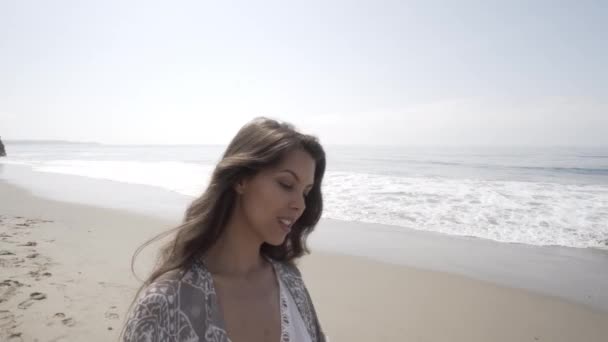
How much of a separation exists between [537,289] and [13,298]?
289 inches

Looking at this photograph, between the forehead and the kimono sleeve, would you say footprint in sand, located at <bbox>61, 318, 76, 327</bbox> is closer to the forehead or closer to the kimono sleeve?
the kimono sleeve

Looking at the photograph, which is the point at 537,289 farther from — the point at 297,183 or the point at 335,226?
the point at 297,183

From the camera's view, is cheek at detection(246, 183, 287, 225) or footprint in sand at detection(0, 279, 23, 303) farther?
footprint in sand at detection(0, 279, 23, 303)

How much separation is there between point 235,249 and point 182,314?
0.43 metres

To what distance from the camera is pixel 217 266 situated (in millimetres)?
1662

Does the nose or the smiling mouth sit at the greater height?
the nose

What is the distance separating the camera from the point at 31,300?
14.5ft

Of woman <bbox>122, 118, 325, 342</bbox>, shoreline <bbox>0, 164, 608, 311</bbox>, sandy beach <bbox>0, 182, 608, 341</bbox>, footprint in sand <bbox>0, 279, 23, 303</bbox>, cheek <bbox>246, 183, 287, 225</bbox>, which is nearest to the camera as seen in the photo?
woman <bbox>122, 118, 325, 342</bbox>

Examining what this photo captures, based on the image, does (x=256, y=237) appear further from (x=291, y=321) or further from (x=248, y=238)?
(x=291, y=321)

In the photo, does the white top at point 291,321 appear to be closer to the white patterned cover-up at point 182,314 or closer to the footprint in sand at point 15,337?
the white patterned cover-up at point 182,314

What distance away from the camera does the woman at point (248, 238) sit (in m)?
1.52

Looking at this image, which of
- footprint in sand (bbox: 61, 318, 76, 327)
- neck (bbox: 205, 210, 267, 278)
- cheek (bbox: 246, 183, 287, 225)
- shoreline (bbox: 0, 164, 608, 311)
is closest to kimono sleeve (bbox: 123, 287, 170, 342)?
neck (bbox: 205, 210, 267, 278)

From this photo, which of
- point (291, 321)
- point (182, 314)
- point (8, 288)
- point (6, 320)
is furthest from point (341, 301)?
point (8, 288)

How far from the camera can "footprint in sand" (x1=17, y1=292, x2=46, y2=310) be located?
4.27 metres
